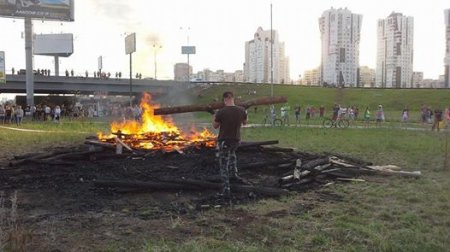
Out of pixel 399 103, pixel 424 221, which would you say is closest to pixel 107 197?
pixel 424 221

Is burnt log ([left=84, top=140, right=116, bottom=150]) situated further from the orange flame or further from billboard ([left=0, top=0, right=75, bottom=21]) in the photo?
billboard ([left=0, top=0, right=75, bottom=21])

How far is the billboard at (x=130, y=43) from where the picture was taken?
32.4 m

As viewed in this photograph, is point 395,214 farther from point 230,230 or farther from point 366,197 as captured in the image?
point 230,230

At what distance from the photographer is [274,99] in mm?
14883

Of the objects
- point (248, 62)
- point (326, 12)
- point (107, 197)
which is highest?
point (326, 12)

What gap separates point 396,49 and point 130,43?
91511 millimetres

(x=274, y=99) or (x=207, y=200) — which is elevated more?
(x=274, y=99)

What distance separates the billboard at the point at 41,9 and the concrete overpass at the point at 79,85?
17.3 m

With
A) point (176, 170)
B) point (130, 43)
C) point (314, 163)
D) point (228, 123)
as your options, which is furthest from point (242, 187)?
point (130, 43)

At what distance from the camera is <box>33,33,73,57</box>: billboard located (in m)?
79.6

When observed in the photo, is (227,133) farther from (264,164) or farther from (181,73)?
(181,73)

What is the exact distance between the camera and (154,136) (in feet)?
46.5

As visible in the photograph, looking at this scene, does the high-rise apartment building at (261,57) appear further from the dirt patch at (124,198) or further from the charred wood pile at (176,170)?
the dirt patch at (124,198)

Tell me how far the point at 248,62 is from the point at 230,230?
108 meters
